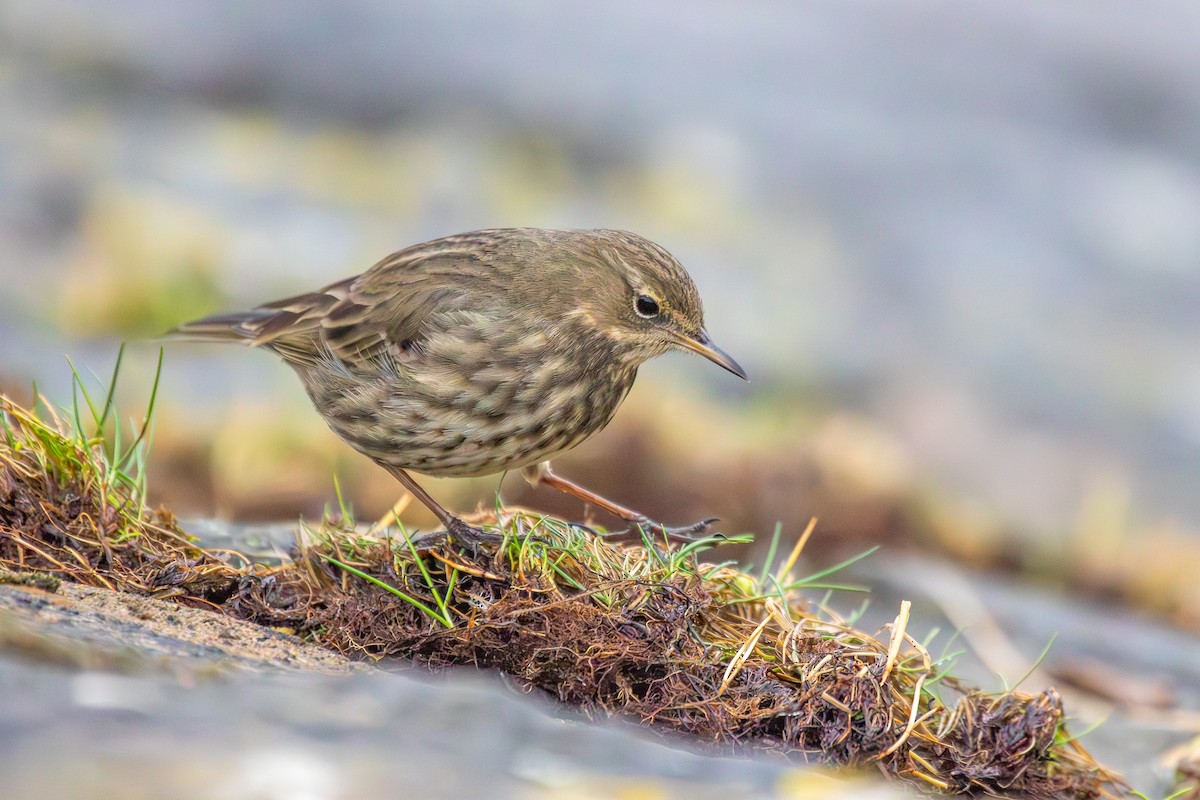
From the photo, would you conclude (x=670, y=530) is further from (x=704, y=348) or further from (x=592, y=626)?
(x=592, y=626)

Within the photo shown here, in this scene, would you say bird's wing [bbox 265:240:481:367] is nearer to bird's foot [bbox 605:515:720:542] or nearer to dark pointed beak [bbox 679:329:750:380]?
dark pointed beak [bbox 679:329:750:380]

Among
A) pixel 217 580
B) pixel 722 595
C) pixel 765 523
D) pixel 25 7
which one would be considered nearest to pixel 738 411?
pixel 765 523

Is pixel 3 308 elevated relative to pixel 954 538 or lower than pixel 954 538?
elevated

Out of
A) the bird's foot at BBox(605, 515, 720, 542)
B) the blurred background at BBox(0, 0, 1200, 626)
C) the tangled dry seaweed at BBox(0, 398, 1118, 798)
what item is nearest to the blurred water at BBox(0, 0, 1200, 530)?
the blurred background at BBox(0, 0, 1200, 626)

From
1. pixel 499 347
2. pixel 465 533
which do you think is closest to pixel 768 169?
pixel 499 347

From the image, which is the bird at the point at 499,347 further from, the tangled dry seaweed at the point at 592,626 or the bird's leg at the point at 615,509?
the tangled dry seaweed at the point at 592,626

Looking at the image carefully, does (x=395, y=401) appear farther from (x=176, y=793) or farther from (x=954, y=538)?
(x=954, y=538)
